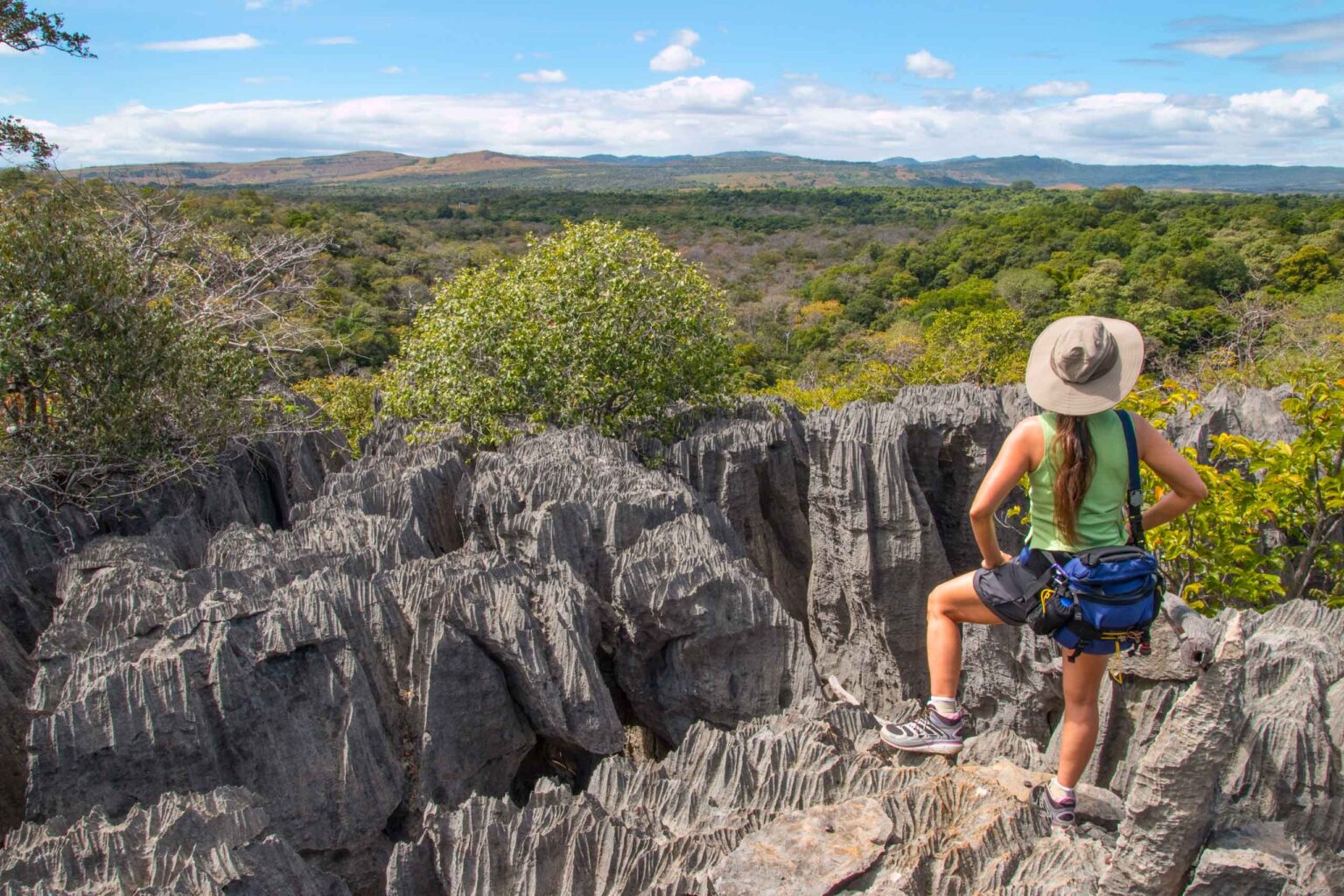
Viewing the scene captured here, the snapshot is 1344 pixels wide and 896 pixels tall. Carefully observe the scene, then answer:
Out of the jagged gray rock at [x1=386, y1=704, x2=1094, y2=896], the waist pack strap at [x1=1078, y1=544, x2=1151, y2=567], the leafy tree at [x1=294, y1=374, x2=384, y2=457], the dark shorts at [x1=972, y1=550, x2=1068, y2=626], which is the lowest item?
the leafy tree at [x1=294, y1=374, x2=384, y2=457]

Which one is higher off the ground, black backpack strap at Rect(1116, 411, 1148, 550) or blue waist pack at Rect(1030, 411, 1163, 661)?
black backpack strap at Rect(1116, 411, 1148, 550)

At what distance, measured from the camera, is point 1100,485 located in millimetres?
3291

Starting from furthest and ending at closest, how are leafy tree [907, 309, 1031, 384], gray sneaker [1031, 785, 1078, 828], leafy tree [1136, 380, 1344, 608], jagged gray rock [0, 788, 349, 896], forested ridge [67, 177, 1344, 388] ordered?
forested ridge [67, 177, 1344, 388]
leafy tree [907, 309, 1031, 384]
leafy tree [1136, 380, 1344, 608]
gray sneaker [1031, 785, 1078, 828]
jagged gray rock [0, 788, 349, 896]

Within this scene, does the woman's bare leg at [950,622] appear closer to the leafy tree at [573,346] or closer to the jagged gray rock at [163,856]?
the jagged gray rock at [163,856]

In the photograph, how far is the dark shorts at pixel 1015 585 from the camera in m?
3.46

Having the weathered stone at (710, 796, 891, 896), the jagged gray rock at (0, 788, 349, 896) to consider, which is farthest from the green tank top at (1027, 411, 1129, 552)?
the jagged gray rock at (0, 788, 349, 896)

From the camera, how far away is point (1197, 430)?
24.7ft

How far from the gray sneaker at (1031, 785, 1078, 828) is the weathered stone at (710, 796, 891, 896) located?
1.79 feet

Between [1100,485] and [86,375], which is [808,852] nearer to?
[1100,485]

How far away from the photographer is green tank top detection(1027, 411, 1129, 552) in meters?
3.29

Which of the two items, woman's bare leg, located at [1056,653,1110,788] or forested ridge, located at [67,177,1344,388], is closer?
woman's bare leg, located at [1056,653,1110,788]

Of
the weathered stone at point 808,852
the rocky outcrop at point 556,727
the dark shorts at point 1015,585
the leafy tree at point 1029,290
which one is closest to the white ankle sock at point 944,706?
the rocky outcrop at point 556,727

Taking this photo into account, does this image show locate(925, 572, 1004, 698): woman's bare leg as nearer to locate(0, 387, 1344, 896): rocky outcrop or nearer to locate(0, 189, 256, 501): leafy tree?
locate(0, 387, 1344, 896): rocky outcrop

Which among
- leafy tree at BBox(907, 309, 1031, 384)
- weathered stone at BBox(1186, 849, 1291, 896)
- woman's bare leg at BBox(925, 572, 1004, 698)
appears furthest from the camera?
leafy tree at BBox(907, 309, 1031, 384)
